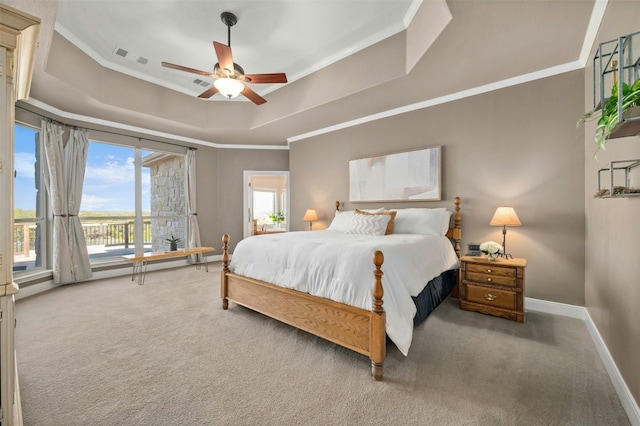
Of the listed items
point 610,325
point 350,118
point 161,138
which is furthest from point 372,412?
point 161,138

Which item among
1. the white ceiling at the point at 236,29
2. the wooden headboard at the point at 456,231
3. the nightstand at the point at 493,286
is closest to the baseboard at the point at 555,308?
the nightstand at the point at 493,286

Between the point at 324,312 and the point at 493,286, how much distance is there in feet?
6.36

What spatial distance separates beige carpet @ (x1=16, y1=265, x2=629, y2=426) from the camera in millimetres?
1552

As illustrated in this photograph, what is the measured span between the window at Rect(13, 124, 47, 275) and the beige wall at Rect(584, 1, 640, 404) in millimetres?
6409

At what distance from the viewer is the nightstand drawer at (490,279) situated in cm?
277

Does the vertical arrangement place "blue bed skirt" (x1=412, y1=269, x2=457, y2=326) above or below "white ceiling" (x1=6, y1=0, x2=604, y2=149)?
below

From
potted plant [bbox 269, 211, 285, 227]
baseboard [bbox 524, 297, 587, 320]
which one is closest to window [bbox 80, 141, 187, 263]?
potted plant [bbox 269, 211, 285, 227]

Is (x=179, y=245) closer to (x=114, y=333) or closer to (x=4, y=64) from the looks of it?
(x=114, y=333)

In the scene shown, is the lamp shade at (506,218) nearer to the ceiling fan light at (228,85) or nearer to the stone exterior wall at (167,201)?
the ceiling fan light at (228,85)

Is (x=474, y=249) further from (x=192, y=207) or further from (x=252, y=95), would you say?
(x=192, y=207)

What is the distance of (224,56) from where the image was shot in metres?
2.55

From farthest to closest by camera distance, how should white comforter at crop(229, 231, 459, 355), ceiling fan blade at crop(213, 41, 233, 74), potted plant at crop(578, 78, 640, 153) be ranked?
ceiling fan blade at crop(213, 41, 233, 74) → white comforter at crop(229, 231, 459, 355) → potted plant at crop(578, 78, 640, 153)

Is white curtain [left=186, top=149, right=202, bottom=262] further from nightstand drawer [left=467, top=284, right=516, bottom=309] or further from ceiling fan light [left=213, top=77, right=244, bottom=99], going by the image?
nightstand drawer [left=467, top=284, right=516, bottom=309]

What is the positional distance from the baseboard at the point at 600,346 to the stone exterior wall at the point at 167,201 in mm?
6203
